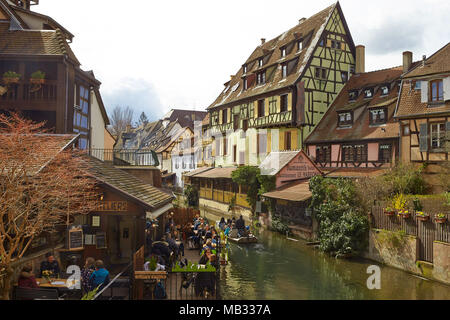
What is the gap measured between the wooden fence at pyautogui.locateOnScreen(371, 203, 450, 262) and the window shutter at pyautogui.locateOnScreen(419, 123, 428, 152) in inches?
247

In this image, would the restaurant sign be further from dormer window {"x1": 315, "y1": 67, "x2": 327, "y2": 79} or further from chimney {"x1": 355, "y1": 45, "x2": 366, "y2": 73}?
chimney {"x1": 355, "y1": 45, "x2": 366, "y2": 73}

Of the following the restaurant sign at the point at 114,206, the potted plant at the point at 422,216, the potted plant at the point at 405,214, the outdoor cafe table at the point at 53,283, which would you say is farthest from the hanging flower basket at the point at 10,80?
the potted plant at the point at 422,216

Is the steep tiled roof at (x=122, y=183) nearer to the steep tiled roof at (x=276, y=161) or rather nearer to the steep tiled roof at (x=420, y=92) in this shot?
the steep tiled roof at (x=276, y=161)

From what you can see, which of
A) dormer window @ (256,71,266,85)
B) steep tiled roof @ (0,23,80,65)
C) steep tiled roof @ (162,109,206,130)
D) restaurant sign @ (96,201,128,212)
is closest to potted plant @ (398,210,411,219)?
restaurant sign @ (96,201,128,212)

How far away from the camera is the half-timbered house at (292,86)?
27.5 m

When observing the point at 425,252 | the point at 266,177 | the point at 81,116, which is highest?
the point at 81,116

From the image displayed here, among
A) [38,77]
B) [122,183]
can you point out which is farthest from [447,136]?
[38,77]

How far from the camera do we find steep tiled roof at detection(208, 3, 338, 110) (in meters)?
28.3

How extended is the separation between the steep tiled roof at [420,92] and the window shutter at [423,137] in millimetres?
718
